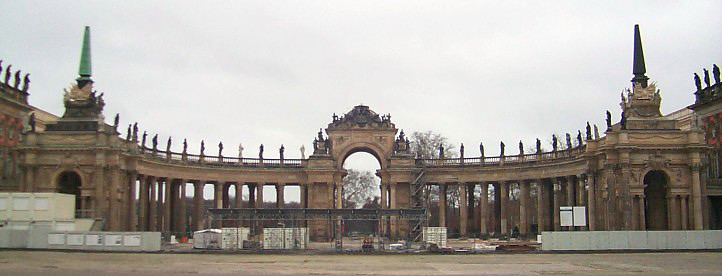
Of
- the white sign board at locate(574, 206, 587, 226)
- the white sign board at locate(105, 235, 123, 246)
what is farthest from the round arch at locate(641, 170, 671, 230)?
the white sign board at locate(105, 235, 123, 246)

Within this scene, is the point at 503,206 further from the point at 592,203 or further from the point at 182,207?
the point at 182,207

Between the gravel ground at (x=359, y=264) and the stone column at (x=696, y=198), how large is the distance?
9763 millimetres

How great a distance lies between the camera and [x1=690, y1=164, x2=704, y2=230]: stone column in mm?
59156

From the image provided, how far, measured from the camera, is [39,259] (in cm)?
4200

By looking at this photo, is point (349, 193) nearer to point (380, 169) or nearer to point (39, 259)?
point (380, 169)

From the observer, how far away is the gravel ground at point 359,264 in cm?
3478

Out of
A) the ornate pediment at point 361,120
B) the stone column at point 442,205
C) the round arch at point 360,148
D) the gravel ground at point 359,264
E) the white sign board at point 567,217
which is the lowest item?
the gravel ground at point 359,264

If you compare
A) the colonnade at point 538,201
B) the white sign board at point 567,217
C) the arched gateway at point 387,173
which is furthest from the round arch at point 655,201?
the white sign board at point 567,217

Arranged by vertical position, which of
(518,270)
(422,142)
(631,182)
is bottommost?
(518,270)

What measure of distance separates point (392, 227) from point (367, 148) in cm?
901

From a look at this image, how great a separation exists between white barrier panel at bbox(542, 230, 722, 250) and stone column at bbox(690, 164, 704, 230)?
588 cm

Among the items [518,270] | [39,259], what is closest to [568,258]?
[518,270]

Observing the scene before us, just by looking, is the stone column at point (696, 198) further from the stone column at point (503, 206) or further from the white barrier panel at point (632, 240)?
the stone column at point (503, 206)

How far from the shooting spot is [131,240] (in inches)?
2029
